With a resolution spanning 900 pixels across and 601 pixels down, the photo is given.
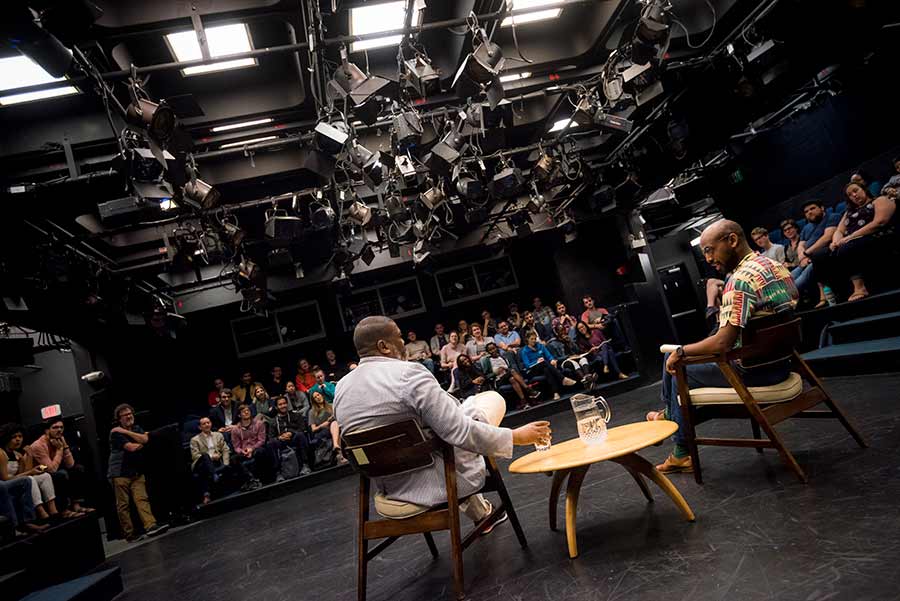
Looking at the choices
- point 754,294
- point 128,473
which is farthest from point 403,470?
point 128,473

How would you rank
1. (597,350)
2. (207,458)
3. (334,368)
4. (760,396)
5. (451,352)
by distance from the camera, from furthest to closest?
1. (334,368)
2. (451,352)
3. (597,350)
4. (207,458)
5. (760,396)

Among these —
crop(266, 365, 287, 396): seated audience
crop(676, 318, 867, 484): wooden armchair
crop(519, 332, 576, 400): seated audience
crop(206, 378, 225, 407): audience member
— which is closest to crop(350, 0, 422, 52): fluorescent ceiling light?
crop(676, 318, 867, 484): wooden armchair

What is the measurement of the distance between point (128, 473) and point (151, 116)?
4.67m

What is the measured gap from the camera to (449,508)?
1.86 metres

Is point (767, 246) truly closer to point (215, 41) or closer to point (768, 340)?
point (768, 340)

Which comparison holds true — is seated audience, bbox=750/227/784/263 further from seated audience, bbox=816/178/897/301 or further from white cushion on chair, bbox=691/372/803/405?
white cushion on chair, bbox=691/372/803/405

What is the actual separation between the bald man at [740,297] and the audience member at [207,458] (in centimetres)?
632

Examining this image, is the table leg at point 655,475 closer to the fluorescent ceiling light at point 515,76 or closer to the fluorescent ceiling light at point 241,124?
the fluorescent ceiling light at point 515,76

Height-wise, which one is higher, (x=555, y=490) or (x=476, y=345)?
(x=476, y=345)

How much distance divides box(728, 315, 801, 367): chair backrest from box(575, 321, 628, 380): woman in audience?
5506 mm

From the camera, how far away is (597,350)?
25.7 ft

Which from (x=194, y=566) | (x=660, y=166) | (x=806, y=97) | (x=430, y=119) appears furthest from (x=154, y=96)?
(x=806, y=97)

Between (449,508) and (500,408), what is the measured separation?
0.56 meters

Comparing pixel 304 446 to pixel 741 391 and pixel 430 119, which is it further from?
pixel 741 391
